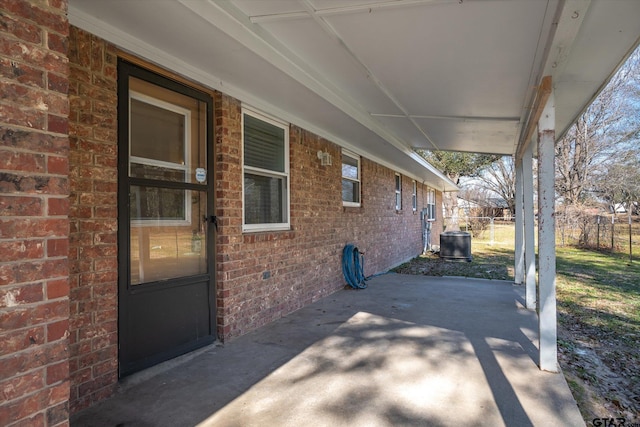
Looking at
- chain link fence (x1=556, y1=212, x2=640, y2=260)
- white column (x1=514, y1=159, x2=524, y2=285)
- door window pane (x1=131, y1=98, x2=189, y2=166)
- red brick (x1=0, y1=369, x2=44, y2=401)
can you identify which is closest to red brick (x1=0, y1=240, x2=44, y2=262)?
red brick (x1=0, y1=369, x2=44, y2=401)

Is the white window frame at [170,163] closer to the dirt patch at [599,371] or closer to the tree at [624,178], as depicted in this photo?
the dirt patch at [599,371]

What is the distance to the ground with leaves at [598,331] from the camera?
293 centimetres

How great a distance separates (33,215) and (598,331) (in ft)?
19.2

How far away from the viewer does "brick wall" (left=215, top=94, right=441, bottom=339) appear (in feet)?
13.0

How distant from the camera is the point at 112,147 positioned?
2826 mm

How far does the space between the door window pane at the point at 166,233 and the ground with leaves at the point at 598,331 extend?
140 inches

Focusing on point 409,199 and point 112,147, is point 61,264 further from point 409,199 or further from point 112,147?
point 409,199

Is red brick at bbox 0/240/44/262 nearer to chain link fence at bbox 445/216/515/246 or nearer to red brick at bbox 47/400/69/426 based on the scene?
red brick at bbox 47/400/69/426

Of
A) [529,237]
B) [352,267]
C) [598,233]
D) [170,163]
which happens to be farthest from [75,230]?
[598,233]

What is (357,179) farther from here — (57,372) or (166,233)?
(57,372)

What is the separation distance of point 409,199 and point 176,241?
1028 centimetres

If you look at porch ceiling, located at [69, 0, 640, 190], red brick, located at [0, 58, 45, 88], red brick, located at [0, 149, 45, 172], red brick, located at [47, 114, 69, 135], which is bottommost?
red brick, located at [0, 149, 45, 172]

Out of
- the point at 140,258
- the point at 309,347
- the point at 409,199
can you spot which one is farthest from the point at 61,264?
the point at 409,199

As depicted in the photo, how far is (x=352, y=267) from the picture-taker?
7184mm
